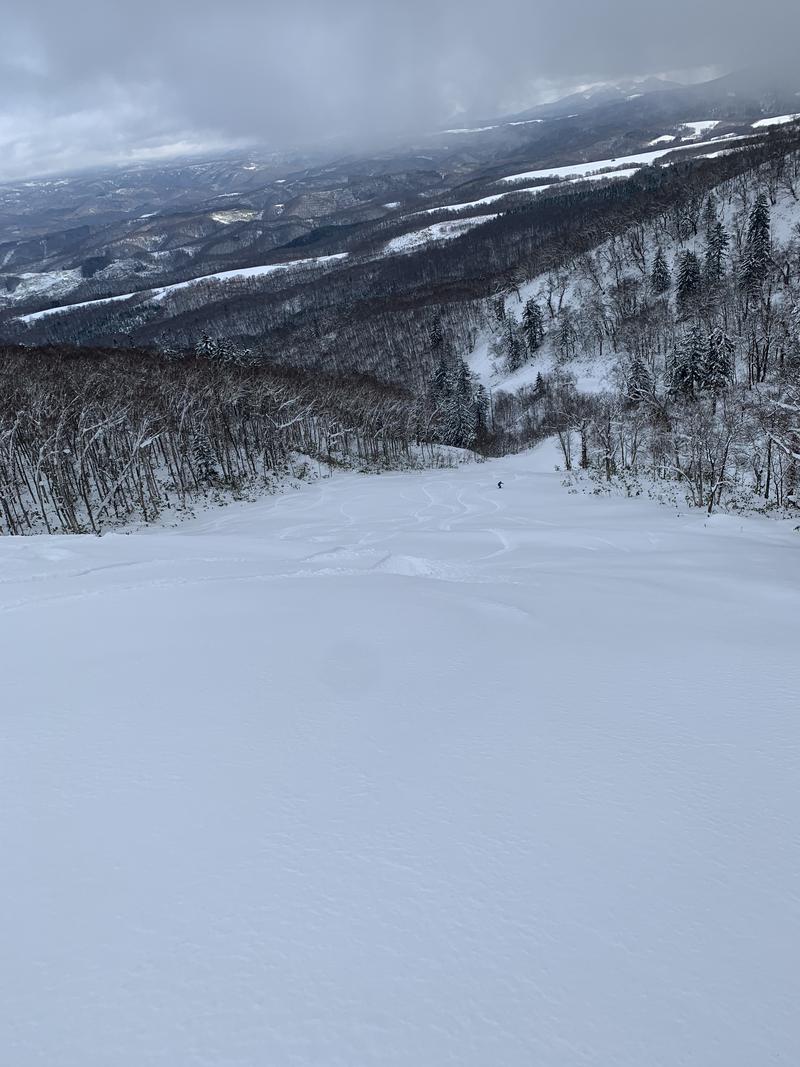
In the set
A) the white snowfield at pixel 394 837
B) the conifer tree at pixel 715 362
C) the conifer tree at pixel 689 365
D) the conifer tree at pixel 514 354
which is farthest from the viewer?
the conifer tree at pixel 514 354

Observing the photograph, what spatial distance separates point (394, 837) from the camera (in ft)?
14.9

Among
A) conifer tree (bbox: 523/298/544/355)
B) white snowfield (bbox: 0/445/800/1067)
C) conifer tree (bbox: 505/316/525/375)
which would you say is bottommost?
conifer tree (bbox: 505/316/525/375)

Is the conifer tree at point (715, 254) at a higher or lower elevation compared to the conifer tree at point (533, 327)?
higher

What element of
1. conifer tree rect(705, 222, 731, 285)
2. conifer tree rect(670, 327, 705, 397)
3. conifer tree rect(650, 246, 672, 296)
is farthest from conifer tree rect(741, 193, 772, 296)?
conifer tree rect(670, 327, 705, 397)

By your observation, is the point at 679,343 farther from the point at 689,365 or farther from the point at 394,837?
the point at 394,837

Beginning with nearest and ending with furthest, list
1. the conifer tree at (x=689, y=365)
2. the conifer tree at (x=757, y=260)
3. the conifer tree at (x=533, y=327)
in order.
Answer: the conifer tree at (x=689, y=365)
the conifer tree at (x=757, y=260)
the conifer tree at (x=533, y=327)

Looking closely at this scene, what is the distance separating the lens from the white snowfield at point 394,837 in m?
3.13

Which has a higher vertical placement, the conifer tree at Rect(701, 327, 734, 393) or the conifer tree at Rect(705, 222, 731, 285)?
the conifer tree at Rect(705, 222, 731, 285)

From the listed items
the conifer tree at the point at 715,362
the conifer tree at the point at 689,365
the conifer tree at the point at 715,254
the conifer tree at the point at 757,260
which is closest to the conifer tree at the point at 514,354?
the conifer tree at the point at 715,254

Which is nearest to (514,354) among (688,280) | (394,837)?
(688,280)

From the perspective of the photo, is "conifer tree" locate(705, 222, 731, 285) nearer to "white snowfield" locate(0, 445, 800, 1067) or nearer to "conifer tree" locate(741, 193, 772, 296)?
"conifer tree" locate(741, 193, 772, 296)

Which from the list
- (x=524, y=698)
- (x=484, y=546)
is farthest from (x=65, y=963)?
(x=484, y=546)

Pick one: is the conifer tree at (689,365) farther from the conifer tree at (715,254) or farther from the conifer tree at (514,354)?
the conifer tree at (514,354)

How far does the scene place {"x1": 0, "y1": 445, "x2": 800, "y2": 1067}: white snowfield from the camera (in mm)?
3133
